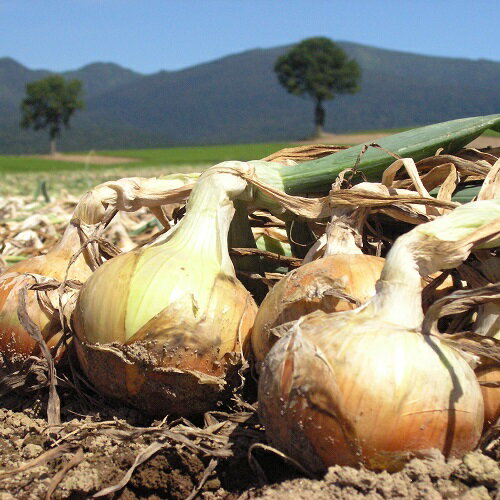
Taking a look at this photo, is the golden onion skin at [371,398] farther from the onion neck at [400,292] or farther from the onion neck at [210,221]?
the onion neck at [210,221]

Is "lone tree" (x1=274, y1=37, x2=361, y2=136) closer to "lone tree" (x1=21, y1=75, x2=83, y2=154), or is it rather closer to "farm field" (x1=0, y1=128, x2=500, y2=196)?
"lone tree" (x1=21, y1=75, x2=83, y2=154)

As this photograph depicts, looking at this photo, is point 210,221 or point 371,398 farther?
point 210,221

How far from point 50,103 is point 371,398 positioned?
278 feet

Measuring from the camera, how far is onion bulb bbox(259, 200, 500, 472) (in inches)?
47.9

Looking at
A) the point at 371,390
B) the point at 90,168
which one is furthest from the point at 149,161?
the point at 371,390

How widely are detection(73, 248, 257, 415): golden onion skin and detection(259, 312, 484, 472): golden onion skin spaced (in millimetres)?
367

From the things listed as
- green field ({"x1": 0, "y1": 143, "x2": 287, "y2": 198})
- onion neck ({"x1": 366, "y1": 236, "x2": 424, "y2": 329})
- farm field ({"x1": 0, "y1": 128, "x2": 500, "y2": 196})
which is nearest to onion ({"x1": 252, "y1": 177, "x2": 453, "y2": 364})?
onion neck ({"x1": 366, "y1": 236, "x2": 424, "y2": 329})

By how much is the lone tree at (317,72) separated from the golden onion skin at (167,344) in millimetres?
79483

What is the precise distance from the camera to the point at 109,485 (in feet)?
4.72

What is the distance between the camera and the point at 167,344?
161 centimetres

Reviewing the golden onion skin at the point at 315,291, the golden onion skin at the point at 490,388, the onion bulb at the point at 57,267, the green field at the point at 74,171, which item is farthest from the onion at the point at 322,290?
the green field at the point at 74,171

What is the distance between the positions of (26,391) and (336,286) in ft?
3.19

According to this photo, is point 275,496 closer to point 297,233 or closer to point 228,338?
point 228,338

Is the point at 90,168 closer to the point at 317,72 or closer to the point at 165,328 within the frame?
the point at 165,328
